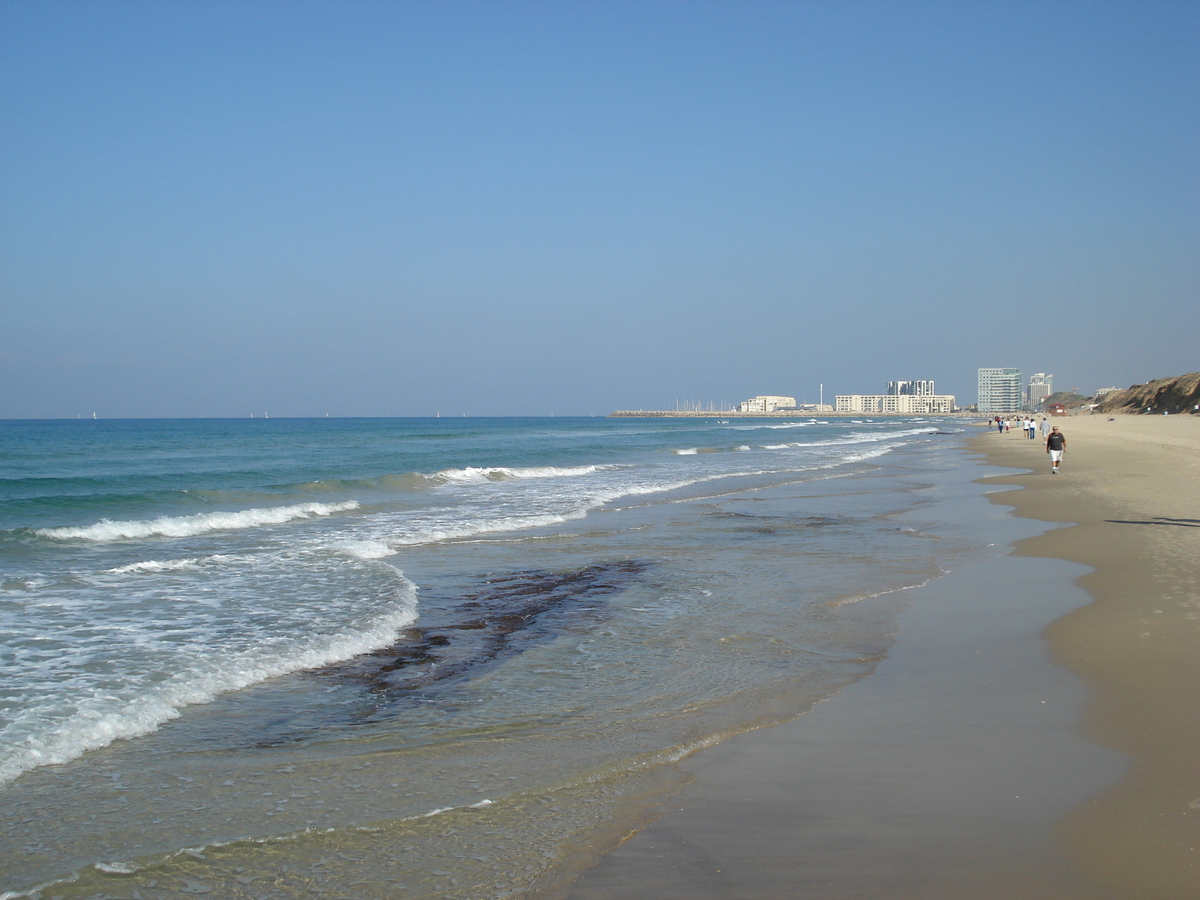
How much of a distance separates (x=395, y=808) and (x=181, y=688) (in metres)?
2.93

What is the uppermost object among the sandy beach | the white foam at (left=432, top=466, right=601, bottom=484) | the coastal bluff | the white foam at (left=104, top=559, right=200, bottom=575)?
the coastal bluff

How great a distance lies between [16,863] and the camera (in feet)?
11.6

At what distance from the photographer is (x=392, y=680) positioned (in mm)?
6332

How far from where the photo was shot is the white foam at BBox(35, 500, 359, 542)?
585 inches

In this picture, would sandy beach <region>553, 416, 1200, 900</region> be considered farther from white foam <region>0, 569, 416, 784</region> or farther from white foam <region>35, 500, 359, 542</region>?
white foam <region>35, 500, 359, 542</region>

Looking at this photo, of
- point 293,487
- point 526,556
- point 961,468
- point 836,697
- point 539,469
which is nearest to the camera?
point 836,697

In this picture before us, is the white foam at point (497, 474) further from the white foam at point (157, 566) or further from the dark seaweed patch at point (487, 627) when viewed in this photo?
the dark seaweed patch at point (487, 627)

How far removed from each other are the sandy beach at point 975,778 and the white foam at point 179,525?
1348 centimetres

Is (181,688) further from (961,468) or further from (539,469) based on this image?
Answer: (961,468)

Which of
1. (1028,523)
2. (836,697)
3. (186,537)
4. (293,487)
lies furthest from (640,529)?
(293,487)

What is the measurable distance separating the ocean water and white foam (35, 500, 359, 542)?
0.37ft

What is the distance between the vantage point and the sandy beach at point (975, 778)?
128 inches

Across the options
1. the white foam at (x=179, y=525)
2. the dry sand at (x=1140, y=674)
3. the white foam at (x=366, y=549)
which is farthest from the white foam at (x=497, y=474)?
the dry sand at (x=1140, y=674)

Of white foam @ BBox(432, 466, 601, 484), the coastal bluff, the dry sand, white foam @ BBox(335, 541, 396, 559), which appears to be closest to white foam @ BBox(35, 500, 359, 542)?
white foam @ BBox(335, 541, 396, 559)
